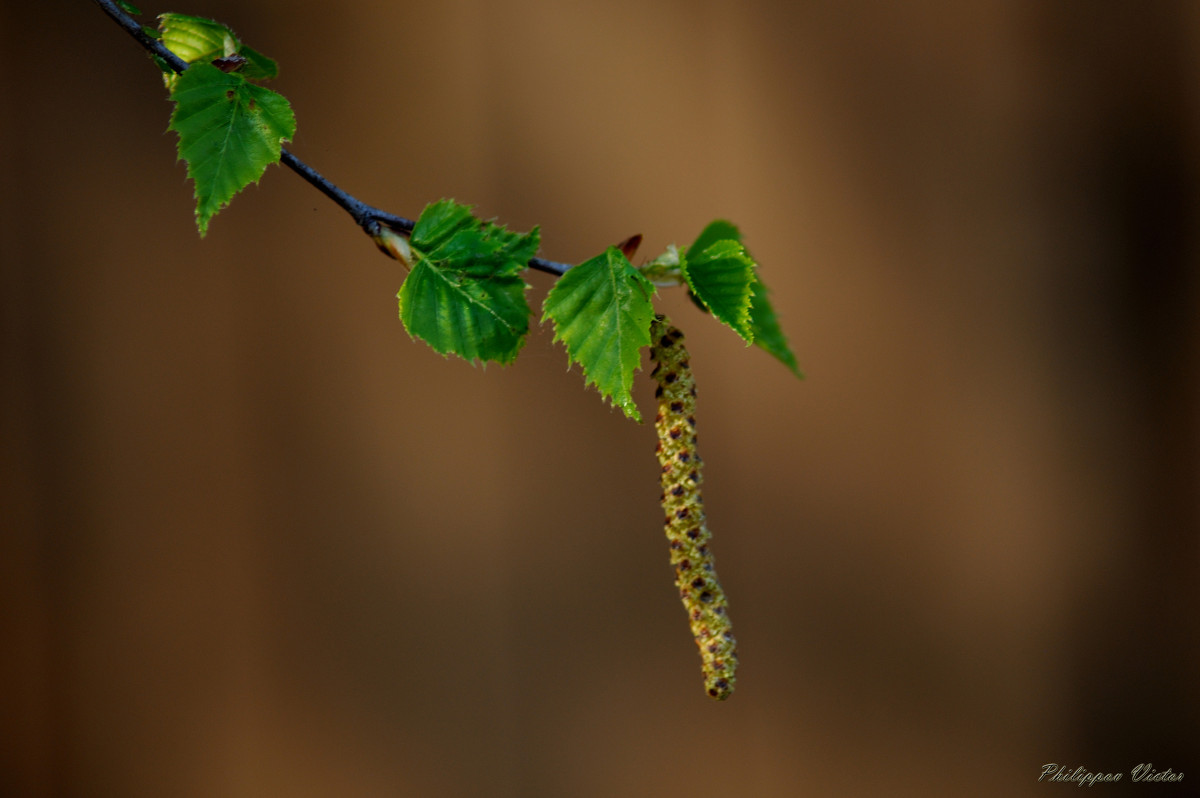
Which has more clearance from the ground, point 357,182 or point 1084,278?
point 357,182

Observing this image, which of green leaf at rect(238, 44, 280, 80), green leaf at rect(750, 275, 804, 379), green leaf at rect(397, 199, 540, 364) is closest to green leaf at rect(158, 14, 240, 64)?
green leaf at rect(238, 44, 280, 80)

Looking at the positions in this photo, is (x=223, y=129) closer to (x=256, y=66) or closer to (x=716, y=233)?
(x=256, y=66)

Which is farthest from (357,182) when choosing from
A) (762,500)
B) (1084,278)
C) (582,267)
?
(1084,278)

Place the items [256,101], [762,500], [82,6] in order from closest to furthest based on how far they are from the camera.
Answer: [256,101]
[82,6]
[762,500]

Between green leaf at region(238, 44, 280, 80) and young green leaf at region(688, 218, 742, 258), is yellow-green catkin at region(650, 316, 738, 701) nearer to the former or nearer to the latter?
young green leaf at region(688, 218, 742, 258)

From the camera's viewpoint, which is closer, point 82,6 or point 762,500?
point 82,6

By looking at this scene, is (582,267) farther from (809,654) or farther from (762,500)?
(809,654)

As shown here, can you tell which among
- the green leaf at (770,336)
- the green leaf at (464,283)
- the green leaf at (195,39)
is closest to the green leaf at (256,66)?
the green leaf at (195,39)

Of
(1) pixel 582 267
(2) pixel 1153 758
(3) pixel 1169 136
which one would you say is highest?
(3) pixel 1169 136
